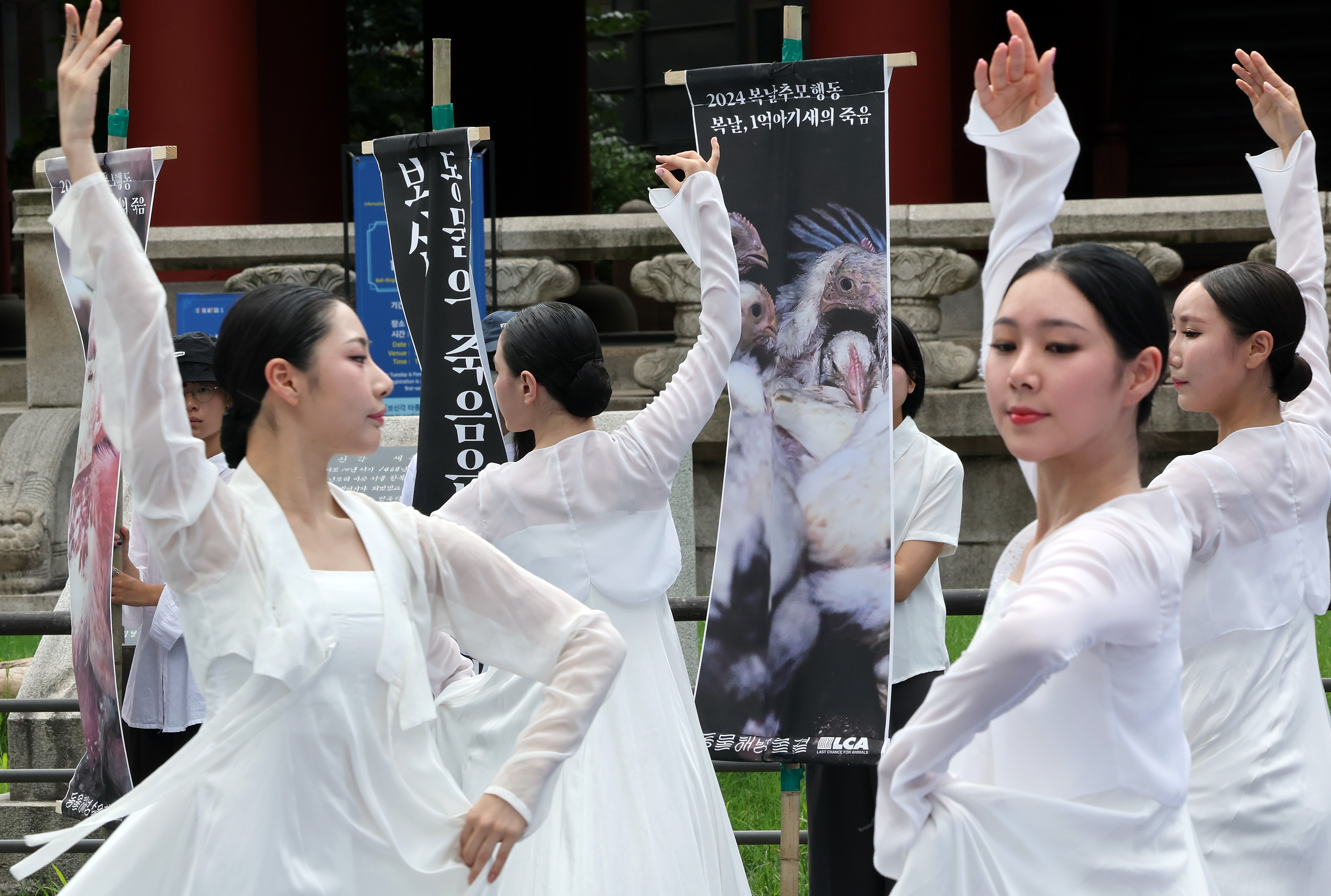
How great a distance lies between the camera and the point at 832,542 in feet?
11.7

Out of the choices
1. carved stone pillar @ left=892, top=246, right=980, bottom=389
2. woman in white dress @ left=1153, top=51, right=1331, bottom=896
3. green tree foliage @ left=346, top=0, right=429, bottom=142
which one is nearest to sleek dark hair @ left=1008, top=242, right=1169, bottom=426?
woman in white dress @ left=1153, top=51, right=1331, bottom=896

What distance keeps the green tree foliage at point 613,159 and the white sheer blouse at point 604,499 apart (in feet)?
46.7

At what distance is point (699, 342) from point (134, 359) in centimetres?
147

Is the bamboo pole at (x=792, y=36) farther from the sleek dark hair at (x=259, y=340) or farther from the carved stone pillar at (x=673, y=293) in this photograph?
the carved stone pillar at (x=673, y=293)

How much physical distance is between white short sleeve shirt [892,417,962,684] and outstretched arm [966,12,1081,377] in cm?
140

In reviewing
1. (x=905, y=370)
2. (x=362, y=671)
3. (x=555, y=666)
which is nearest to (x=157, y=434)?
(x=362, y=671)

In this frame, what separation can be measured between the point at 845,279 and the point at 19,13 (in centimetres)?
1793

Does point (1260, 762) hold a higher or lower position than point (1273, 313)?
lower

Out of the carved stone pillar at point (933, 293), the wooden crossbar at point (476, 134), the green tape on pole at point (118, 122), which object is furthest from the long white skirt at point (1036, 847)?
the carved stone pillar at point (933, 293)

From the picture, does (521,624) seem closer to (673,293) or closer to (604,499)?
(604,499)

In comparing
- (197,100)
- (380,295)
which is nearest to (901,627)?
(380,295)

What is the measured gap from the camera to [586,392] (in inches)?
124

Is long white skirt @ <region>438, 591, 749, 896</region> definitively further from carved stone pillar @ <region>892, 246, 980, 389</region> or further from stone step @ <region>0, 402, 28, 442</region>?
stone step @ <region>0, 402, 28, 442</region>

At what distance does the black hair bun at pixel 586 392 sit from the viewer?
124 inches
